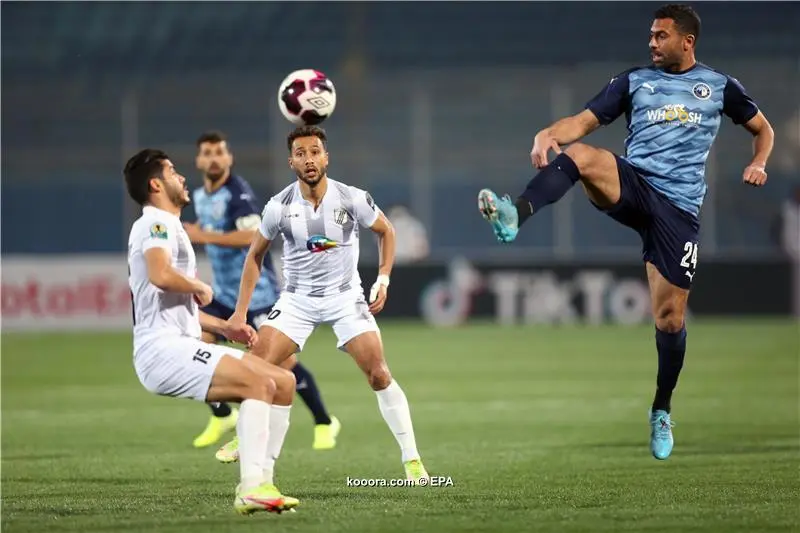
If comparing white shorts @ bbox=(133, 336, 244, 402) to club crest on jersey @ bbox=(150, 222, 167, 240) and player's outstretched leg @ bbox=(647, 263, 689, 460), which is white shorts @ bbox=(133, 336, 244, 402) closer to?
club crest on jersey @ bbox=(150, 222, 167, 240)

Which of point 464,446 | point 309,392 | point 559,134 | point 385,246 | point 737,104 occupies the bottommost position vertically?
point 464,446

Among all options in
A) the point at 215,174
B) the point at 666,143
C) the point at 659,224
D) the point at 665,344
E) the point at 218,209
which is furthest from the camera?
the point at 215,174

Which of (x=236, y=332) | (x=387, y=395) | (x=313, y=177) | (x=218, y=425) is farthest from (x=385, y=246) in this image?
(x=218, y=425)

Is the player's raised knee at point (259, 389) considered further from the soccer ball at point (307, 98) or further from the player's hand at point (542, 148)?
the soccer ball at point (307, 98)

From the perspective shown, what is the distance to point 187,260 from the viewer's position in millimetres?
7359

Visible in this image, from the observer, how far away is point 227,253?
37.7 ft

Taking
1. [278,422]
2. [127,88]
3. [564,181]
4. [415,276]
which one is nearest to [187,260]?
[278,422]

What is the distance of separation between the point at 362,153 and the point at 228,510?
63.0 feet

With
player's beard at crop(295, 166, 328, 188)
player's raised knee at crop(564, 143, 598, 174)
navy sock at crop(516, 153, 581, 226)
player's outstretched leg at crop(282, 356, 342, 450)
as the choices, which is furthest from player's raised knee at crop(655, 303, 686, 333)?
player's outstretched leg at crop(282, 356, 342, 450)

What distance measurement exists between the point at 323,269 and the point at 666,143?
221 centimetres

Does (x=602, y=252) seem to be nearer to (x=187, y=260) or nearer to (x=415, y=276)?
(x=415, y=276)

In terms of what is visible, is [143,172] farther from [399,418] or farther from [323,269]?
[399,418]

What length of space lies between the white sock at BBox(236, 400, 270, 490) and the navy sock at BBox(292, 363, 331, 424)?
3513 millimetres

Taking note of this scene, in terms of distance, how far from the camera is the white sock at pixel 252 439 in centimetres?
716
